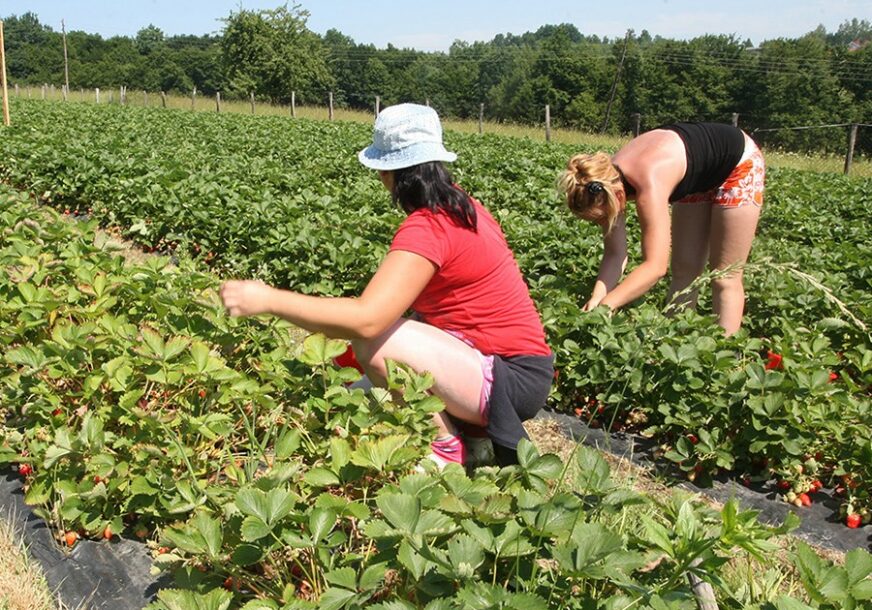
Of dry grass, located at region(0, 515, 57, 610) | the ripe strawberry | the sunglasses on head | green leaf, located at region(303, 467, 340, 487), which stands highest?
the sunglasses on head

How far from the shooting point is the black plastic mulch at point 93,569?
2.03 m

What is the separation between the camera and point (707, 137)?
3488 mm

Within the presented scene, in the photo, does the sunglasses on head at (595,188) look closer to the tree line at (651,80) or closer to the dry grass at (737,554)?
the dry grass at (737,554)

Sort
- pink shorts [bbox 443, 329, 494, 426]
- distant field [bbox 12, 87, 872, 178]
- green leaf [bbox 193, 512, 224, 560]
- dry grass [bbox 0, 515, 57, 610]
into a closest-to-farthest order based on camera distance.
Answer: green leaf [bbox 193, 512, 224, 560], dry grass [bbox 0, 515, 57, 610], pink shorts [bbox 443, 329, 494, 426], distant field [bbox 12, 87, 872, 178]

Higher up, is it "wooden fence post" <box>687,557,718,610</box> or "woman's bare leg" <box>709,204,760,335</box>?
"woman's bare leg" <box>709,204,760,335</box>

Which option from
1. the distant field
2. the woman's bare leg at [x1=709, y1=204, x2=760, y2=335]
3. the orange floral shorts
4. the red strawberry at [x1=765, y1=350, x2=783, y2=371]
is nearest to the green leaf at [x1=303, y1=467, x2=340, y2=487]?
the red strawberry at [x1=765, y1=350, x2=783, y2=371]

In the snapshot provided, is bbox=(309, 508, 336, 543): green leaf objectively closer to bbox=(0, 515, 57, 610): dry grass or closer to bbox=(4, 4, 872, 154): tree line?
bbox=(0, 515, 57, 610): dry grass

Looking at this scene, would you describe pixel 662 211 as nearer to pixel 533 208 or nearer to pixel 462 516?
pixel 462 516

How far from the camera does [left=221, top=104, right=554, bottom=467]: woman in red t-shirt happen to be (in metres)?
2.16

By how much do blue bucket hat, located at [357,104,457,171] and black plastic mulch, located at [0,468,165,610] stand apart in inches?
51.4

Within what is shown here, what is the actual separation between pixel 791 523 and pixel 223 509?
1.26 m

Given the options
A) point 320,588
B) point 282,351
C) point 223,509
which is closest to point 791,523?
point 320,588

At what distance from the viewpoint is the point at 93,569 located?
212cm

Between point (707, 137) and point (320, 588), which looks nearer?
point (320, 588)
